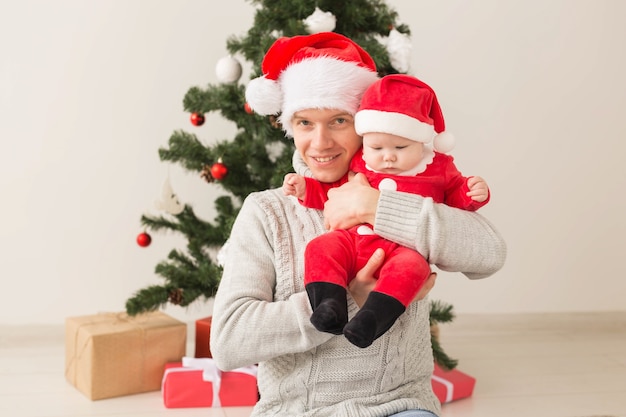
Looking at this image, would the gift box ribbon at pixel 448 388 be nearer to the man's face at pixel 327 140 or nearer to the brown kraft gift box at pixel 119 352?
the brown kraft gift box at pixel 119 352

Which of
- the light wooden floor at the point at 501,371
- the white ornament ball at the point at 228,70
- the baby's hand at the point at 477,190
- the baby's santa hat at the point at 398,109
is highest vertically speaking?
the white ornament ball at the point at 228,70

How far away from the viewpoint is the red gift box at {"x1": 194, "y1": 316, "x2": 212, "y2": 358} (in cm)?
274

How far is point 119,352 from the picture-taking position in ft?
8.54

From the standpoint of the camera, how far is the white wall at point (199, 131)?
2.97 m

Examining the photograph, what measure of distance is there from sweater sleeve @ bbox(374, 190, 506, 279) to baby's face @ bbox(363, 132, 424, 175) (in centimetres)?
7

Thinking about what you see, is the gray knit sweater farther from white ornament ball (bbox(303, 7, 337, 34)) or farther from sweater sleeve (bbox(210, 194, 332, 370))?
white ornament ball (bbox(303, 7, 337, 34))

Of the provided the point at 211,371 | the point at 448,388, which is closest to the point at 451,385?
the point at 448,388

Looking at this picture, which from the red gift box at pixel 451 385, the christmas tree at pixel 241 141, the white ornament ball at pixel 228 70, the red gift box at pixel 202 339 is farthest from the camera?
the red gift box at pixel 202 339

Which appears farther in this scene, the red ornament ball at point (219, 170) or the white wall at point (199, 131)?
the white wall at point (199, 131)

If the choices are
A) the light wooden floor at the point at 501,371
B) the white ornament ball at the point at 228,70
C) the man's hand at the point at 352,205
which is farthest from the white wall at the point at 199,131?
the man's hand at the point at 352,205

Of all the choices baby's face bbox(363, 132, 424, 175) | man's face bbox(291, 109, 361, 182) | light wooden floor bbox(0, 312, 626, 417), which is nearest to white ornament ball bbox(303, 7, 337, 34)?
man's face bbox(291, 109, 361, 182)

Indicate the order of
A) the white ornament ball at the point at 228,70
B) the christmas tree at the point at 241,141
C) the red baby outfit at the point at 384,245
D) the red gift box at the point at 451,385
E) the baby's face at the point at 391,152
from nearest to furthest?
1. the red baby outfit at the point at 384,245
2. the baby's face at the point at 391,152
3. the christmas tree at the point at 241,141
4. the white ornament ball at the point at 228,70
5. the red gift box at the point at 451,385

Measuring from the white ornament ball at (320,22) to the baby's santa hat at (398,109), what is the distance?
81 centimetres

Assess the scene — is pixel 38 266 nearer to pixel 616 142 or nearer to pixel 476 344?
pixel 476 344
